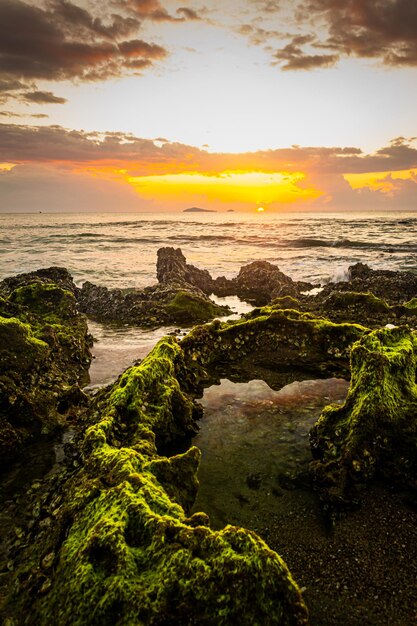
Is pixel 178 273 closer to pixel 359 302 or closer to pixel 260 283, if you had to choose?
pixel 260 283

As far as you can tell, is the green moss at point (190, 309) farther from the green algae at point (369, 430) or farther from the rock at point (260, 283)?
the green algae at point (369, 430)

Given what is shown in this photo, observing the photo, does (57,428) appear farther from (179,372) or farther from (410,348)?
(410,348)

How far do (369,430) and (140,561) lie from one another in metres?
4.11

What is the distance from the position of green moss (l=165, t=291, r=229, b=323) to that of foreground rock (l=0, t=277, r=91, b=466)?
651 centimetres

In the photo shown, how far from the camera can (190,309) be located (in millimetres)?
18672

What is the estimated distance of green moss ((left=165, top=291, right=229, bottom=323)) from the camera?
1828cm

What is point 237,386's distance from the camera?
9500 mm

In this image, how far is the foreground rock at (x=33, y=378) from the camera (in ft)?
25.5

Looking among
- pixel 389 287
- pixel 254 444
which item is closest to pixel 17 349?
pixel 254 444

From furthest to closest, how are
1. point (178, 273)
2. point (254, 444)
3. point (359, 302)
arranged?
point (178, 273), point (359, 302), point (254, 444)

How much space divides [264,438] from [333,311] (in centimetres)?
1178

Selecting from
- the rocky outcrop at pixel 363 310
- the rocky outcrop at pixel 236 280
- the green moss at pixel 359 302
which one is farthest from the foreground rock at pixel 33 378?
the rocky outcrop at pixel 236 280

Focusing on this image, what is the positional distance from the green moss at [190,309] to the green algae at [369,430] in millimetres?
11603

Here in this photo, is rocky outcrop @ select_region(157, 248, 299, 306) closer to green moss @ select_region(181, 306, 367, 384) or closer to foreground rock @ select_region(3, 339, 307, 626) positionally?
green moss @ select_region(181, 306, 367, 384)
